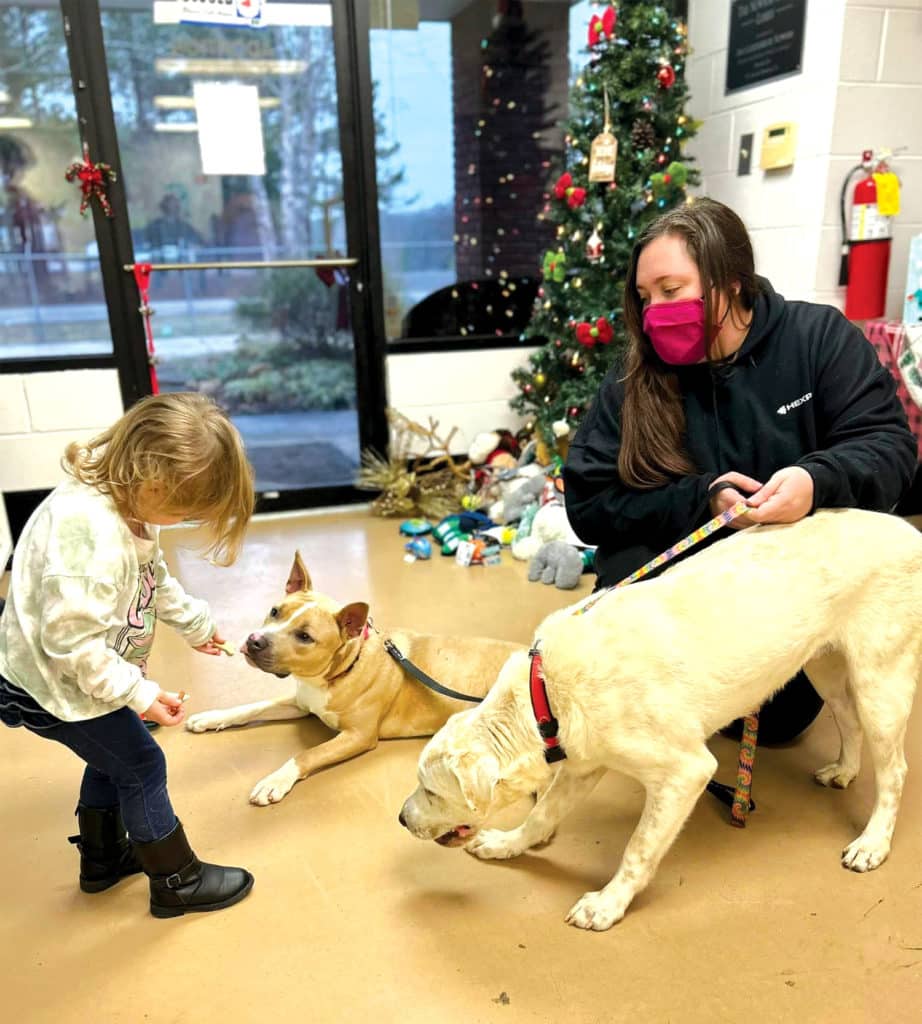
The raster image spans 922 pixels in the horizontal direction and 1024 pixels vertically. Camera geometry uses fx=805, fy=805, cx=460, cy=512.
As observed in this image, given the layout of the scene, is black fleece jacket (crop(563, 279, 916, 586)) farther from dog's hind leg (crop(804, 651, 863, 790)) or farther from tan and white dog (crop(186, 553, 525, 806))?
tan and white dog (crop(186, 553, 525, 806))

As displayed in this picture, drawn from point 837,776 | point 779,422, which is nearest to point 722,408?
point 779,422

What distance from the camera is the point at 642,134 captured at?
407 centimetres

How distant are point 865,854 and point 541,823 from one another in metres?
0.76

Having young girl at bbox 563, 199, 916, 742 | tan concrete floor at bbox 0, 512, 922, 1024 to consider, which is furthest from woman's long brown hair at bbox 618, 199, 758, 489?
tan concrete floor at bbox 0, 512, 922, 1024

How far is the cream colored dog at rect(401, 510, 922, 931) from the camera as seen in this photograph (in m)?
1.62

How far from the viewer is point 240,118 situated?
448cm

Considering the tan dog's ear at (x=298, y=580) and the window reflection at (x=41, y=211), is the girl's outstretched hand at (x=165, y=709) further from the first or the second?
the window reflection at (x=41, y=211)

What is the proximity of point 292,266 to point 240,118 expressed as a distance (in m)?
0.82

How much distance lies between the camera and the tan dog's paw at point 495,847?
195 centimetres

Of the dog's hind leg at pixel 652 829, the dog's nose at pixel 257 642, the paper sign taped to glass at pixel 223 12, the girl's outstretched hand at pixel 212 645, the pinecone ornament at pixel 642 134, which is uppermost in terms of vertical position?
the paper sign taped to glass at pixel 223 12

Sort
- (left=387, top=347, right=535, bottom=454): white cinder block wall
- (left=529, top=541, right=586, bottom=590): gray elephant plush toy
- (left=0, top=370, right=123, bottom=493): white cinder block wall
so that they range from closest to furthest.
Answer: (left=529, top=541, right=586, bottom=590): gray elephant plush toy < (left=0, top=370, right=123, bottom=493): white cinder block wall < (left=387, top=347, right=535, bottom=454): white cinder block wall

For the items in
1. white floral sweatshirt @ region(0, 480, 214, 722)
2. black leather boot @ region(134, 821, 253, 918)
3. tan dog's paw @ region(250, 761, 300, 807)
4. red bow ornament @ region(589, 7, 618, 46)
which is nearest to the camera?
white floral sweatshirt @ region(0, 480, 214, 722)

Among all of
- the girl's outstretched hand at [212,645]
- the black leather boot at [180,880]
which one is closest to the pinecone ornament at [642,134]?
the girl's outstretched hand at [212,645]

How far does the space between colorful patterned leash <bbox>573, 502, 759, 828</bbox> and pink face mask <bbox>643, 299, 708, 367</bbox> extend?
409 millimetres
